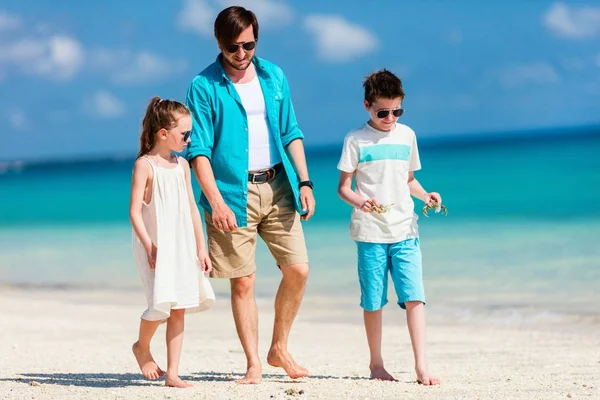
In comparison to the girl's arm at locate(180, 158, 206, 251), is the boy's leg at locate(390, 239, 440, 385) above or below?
below

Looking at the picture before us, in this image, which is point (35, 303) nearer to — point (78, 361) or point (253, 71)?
point (78, 361)

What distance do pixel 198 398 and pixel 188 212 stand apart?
0.86 m

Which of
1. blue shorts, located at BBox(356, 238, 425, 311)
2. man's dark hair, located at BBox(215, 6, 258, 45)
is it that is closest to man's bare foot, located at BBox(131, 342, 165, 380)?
blue shorts, located at BBox(356, 238, 425, 311)

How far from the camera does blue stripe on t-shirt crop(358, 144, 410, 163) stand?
4781 mm

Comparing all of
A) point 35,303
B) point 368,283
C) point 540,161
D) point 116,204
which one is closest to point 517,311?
point 368,283

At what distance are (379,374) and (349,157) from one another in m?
1.12

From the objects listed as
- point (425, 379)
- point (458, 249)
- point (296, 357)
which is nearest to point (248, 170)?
point (425, 379)

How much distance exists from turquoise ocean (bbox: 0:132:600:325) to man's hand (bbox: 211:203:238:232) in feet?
13.6

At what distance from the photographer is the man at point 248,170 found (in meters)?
4.62

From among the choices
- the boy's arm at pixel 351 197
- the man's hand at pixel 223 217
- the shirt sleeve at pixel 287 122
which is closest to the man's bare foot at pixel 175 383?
the man's hand at pixel 223 217

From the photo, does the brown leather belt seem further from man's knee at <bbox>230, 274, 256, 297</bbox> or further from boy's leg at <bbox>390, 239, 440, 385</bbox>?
boy's leg at <bbox>390, 239, 440, 385</bbox>

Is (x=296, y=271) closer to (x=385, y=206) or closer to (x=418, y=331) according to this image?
(x=385, y=206)

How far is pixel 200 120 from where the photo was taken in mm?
4652

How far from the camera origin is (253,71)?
4.84m
